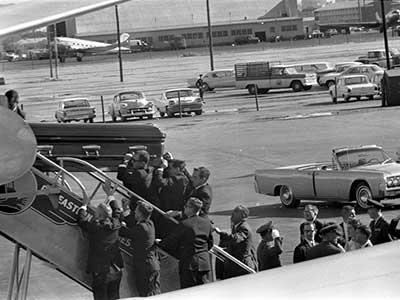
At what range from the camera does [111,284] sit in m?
6.98

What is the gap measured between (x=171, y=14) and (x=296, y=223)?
232 cm

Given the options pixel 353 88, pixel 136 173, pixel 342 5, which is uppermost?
pixel 342 5

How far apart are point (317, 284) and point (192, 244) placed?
2.88 meters

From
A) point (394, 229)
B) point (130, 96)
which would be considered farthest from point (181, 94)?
point (394, 229)

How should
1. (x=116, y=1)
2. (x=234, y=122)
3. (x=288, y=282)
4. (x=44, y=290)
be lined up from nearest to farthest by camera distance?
(x=288, y=282)
(x=116, y=1)
(x=44, y=290)
(x=234, y=122)

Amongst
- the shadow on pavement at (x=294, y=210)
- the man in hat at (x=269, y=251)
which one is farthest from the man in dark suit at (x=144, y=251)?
the shadow on pavement at (x=294, y=210)

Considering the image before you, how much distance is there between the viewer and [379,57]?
525 inches

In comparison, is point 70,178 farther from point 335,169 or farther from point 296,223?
point 335,169

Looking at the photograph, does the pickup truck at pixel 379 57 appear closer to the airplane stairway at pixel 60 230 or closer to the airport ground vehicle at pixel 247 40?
the airport ground vehicle at pixel 247 40

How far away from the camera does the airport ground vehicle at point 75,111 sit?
9.45 metres

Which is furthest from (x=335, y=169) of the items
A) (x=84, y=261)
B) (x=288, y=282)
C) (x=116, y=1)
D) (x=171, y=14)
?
(x=288, y=282)

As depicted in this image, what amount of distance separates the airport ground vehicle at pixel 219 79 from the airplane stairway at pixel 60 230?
4.91m

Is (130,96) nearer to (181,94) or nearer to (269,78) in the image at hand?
(181,94)

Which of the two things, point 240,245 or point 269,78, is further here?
point 269,78
